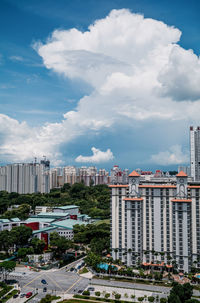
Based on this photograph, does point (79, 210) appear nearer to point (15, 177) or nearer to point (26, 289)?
point (15, 177)

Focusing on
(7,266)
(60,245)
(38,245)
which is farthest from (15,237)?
(7,266)

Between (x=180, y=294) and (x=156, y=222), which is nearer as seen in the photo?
(x=180, y=294)

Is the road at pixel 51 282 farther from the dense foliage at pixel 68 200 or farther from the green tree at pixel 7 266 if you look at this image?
the dense foliage at pixel 68 200

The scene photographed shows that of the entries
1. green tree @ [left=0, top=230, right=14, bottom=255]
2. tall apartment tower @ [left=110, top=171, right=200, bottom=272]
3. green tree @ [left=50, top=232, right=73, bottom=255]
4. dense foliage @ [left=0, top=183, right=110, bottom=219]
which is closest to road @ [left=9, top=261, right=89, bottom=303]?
green tree @ [left=50, top=232, right=73, bottom=255]

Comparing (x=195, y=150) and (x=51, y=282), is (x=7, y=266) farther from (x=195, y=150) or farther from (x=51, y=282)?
(x=195, y=150)

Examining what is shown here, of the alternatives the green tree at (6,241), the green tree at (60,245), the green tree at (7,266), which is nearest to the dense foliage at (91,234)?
the green tree at (60,245)

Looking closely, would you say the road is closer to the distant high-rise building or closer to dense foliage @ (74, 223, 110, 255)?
dense foliage @ (74, 223, 110, 255)

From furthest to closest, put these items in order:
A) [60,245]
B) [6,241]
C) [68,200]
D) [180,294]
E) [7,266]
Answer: [68,200] < [6,241] < [60,245] < [7,266] < [180,294]
